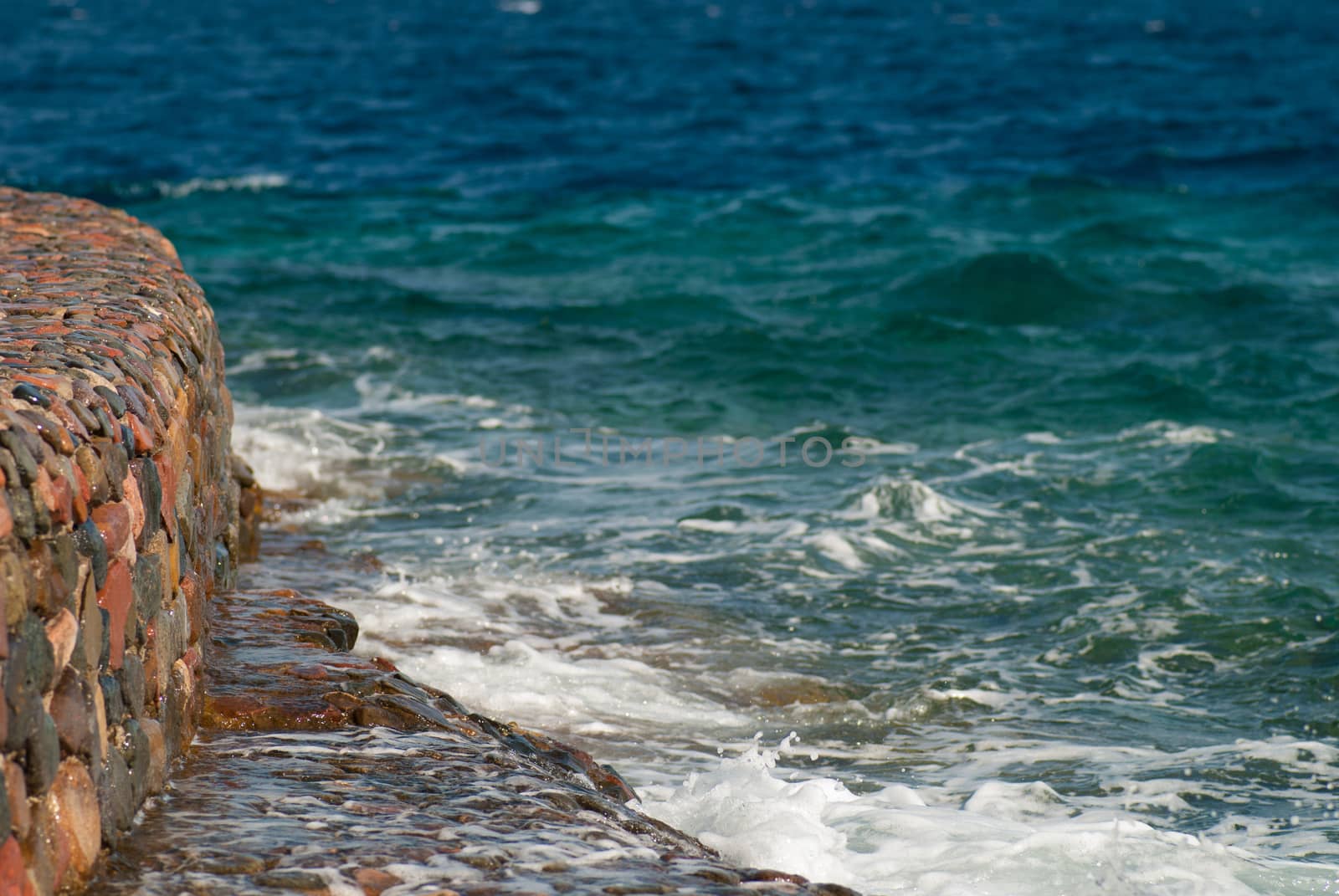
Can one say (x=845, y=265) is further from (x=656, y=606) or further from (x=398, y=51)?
(x=398, y=51)

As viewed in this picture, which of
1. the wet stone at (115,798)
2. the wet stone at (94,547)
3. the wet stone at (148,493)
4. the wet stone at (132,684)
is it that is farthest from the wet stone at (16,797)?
the wet stone at (148,493)

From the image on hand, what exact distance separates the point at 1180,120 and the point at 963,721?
20.3 meters

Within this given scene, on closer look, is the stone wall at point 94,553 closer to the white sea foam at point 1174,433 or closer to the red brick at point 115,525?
the red brick at point 115,525

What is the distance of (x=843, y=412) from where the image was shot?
1128 centimetres

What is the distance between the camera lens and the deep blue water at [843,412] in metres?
5.78

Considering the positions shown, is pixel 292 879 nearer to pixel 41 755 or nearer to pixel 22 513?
pixel 41 755

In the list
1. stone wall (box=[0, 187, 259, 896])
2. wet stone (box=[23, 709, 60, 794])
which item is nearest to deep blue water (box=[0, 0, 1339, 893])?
stone wall (box=[0, 187, 259, 896])

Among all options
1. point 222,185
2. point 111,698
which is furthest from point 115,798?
point 222,185

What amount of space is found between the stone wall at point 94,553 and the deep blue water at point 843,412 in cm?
166

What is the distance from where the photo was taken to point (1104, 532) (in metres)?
8.48

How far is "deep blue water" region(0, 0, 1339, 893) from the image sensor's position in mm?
5781

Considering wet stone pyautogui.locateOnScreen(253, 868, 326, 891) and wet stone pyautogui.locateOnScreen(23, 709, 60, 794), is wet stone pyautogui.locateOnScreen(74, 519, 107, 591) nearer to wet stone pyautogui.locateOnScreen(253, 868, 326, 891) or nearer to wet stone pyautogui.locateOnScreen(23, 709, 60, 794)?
wet stone pyautogui.locateOnScreen(23, 709, 60, 794)

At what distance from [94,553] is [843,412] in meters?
8.49

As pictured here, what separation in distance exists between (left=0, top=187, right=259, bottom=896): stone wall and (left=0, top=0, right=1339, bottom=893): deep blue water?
1660mm
